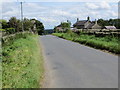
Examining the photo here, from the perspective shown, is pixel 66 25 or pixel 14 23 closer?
pixel 14 23

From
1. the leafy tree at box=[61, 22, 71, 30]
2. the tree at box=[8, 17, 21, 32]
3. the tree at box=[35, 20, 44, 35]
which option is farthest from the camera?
the tree at box=[35, 20, 44, 35]

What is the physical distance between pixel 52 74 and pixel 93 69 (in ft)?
8.06

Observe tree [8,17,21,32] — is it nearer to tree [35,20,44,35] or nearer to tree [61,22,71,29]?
tree [35,20,44,35]

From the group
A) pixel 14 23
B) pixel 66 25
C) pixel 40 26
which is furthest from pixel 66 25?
pixel 14 23

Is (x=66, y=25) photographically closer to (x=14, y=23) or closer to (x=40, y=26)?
(x=40, y=26)

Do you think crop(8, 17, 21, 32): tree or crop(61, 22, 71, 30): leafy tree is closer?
crop(8, 17, 21, 32): tree

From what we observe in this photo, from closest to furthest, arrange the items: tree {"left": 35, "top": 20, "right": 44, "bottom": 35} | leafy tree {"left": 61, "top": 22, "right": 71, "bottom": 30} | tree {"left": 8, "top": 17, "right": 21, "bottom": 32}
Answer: tree {"left": 8, "top": 17, "right": 21, "bottom": 32} → leafy tree {"left": 61, "top": 22, "right": 71, "bottom": 30} → tree {"left": 35, "top": 20, "right": 44, "bottom": 35}

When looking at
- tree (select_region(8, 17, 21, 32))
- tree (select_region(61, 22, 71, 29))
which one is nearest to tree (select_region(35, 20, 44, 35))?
tree (select_region(61, 22, 71, 29))

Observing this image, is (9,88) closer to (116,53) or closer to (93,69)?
(93,69)

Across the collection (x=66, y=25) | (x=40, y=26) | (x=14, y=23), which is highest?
(x=14, y=23)

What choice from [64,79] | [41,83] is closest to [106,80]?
[64,79]

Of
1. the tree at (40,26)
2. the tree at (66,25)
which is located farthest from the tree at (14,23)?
the tree at (66,25)

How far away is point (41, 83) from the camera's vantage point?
869cm

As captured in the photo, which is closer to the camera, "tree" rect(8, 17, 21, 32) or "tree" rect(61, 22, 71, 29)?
"tree" rect(8, 17, 21, 32)
